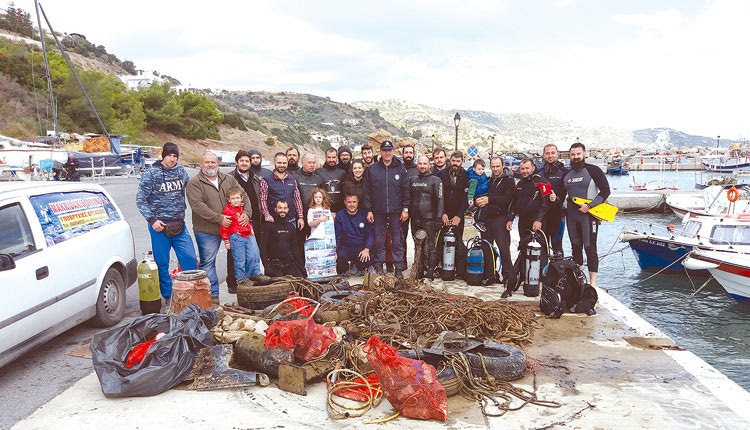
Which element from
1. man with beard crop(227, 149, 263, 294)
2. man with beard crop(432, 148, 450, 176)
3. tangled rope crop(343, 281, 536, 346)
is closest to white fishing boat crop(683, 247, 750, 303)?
man with beard crop(432, 148, 450, 176)

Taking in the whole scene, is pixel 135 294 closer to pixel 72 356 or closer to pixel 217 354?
pixel 72 356

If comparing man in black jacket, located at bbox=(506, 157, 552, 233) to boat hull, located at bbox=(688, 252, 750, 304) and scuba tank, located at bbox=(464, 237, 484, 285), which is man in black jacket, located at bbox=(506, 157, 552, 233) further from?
boat hull, located at bbox=(688, 252, 750, 304)

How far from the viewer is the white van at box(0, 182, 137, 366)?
4641 mm

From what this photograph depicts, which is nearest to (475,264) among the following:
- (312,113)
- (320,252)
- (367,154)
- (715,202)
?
(320,252)

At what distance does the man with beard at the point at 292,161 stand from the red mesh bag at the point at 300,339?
13.2 ft

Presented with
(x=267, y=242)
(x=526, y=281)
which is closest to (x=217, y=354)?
(x=267, y=242)

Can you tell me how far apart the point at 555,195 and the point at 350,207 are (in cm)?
341

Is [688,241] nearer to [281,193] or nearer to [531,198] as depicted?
[531,198]

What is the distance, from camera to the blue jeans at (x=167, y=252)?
6.84 meters

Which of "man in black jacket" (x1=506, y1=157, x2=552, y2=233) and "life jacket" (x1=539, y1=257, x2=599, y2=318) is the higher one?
"man in black jacket" (x1=506, y1=157, x2=552, y2=233)

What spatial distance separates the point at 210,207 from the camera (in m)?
7.15

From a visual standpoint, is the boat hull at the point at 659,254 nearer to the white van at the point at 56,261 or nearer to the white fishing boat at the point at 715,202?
the white fishing boat at the point at 715,202

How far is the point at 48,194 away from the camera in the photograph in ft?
18.6

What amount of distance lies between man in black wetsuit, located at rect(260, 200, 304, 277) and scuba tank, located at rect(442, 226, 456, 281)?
2569mm
